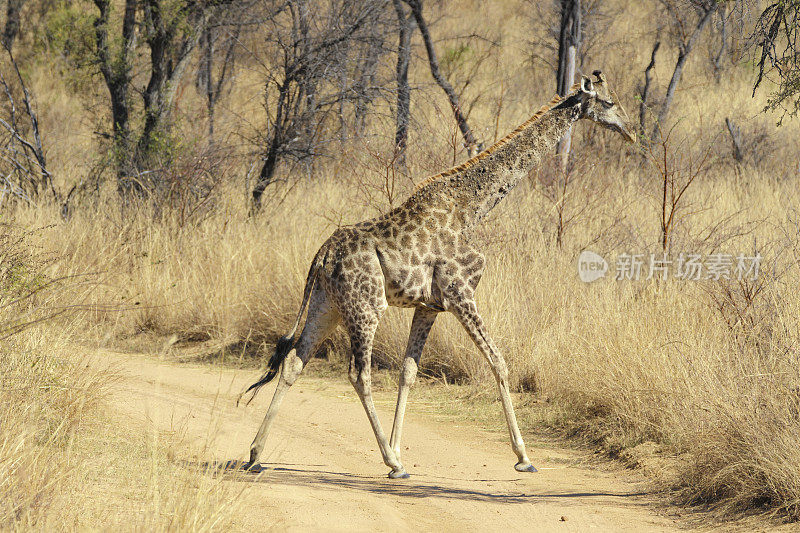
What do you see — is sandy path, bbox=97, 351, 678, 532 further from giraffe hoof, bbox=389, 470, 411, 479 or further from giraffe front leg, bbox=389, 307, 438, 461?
giraffe front leg, bbox=389, 307, 438, 461

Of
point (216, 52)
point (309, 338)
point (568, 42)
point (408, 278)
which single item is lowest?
point (309, 338)

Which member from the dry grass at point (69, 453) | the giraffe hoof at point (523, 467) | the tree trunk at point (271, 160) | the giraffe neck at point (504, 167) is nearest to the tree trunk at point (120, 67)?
the tree trunk at point (271, 160)

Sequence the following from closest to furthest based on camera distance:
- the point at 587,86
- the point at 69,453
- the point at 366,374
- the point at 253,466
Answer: the point at 69,453
the point at 253,466
the point at 366,374
the point at 587,86

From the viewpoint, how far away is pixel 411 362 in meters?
6.44

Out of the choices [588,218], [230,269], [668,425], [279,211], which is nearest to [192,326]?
[230,269]

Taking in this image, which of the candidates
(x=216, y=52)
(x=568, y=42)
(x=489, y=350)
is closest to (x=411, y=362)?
(x=489, y=350)

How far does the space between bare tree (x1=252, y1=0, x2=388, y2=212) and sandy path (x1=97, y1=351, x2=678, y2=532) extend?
18.3ft

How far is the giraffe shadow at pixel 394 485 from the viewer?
575 centimetres

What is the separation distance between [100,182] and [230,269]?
4.04 meters

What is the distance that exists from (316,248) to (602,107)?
465 centimetres

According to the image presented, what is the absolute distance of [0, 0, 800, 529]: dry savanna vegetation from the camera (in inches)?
211

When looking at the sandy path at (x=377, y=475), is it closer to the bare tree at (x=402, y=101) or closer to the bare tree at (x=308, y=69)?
the bare tree at (x=402, y=101)

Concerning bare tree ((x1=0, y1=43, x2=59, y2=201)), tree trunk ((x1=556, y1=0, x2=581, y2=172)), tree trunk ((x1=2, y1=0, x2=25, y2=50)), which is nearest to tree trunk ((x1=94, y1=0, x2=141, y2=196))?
bare tree ((x1=0, y1=43, x2=59, y2=201))

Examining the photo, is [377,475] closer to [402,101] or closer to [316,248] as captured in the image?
[316,248]
